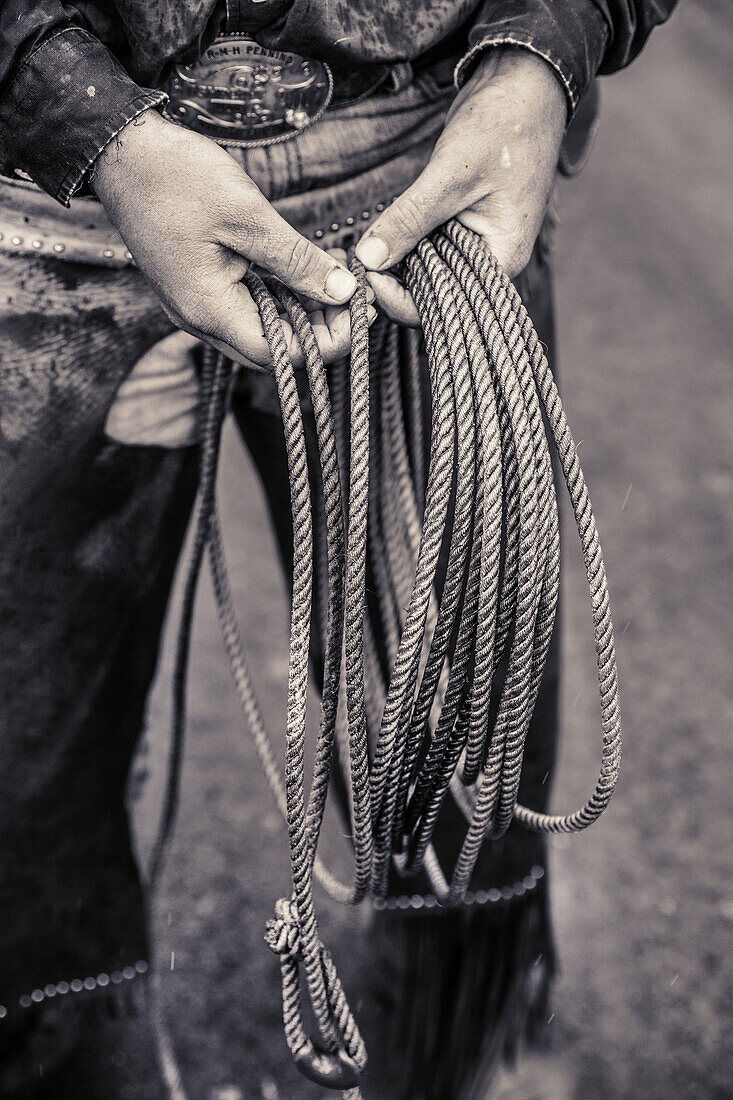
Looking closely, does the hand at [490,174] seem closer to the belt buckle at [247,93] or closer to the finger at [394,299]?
the finger at [394,299]

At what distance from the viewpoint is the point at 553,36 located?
0.93 metres

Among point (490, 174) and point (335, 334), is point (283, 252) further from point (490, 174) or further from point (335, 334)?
point (490, 174)

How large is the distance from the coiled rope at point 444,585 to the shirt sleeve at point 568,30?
161 mm

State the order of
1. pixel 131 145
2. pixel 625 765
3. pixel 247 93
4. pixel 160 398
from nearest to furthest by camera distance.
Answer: pixel 131 145 < pixel 247 93 < pixel 160 398 < pixel 625 765

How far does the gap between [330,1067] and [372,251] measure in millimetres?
726

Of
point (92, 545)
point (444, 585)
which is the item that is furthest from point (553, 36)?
point (92, 545)

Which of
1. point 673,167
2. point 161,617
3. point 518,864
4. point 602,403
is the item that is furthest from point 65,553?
point 673,167

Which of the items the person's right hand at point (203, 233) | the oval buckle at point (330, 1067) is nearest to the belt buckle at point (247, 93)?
the person's right hand at point (203, 233)

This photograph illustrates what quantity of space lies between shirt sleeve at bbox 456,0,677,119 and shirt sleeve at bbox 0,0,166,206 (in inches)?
11.4

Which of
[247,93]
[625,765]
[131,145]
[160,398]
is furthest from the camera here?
[625,765]

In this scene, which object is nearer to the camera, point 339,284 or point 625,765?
point 339,284

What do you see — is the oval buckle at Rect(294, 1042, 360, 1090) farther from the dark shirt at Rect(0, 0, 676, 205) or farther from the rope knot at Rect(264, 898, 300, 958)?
the dark shirt at Rect(0, 0, 676, 205)

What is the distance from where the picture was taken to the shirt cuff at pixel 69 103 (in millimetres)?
835

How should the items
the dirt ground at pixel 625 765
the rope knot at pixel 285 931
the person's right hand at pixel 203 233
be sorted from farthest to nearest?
the dirt ground at pixel 625 765 → the rope knot at pixel 285 931 → the person's right hand at pixel 203 233
